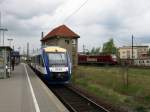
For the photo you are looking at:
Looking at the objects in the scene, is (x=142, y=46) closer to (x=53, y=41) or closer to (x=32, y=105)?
(x=53, y=41)

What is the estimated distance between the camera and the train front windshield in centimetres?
2854

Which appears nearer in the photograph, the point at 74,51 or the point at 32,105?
the point at 32,105

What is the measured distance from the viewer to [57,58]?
95.1 ft

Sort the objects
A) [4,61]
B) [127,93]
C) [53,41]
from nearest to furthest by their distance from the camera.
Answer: [127,93] → [4,61] → [53,41]

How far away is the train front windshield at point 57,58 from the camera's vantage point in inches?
1124

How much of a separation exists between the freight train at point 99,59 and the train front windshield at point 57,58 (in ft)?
178

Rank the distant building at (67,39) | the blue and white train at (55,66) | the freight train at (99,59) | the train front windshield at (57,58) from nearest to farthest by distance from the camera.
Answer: the blue and white train at (55,66), the train front windshield at (57,58), the distant building at (67,39), the freight train at (99,59)

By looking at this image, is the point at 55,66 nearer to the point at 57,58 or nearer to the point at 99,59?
the point at 57,58

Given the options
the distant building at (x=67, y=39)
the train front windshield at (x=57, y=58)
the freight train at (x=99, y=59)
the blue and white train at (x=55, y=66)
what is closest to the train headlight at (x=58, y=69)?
the blue and white train at (x=55, y=66)

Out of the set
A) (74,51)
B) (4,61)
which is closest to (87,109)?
(4,61)

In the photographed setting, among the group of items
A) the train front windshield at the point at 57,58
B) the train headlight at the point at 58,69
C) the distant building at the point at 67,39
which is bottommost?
the train headlight at the point at 58,69

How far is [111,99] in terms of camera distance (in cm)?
2019

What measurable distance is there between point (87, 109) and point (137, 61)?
260 feet

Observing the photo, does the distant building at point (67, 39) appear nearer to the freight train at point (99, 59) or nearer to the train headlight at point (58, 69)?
the freight train at point (99, 59)
